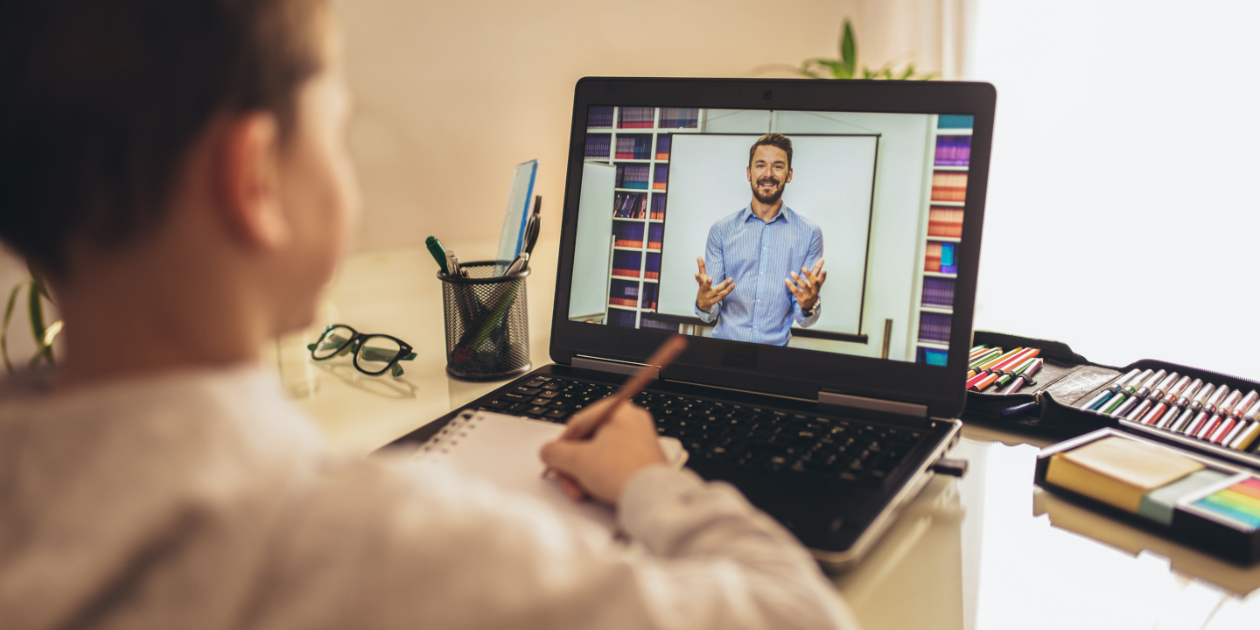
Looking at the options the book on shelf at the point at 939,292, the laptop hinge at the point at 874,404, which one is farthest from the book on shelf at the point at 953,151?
the laptop hinge at the point at 874,404

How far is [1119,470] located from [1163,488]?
29 mm

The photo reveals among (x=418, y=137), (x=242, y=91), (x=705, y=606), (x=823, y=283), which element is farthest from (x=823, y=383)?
(x=418, y=137)

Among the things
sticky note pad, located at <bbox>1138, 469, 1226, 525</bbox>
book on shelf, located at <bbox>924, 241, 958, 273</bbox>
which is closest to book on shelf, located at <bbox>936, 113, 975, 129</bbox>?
book on shelf, located at <bbox>924, 241, 958, 273</bbox>

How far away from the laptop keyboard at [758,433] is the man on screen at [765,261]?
11cm

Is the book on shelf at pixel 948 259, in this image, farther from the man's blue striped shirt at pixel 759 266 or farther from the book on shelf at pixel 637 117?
the book on shelf at pixel 637 117

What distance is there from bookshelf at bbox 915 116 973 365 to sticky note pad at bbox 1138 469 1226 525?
0.63ft

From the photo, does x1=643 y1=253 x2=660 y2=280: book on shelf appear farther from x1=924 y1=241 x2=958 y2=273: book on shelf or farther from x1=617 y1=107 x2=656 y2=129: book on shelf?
x1=924 y1=241 x2=958 y2=273: book on shelf

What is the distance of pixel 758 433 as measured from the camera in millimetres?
611

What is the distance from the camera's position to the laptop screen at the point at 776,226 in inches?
27.0

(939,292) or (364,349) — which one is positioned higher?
(939,292)

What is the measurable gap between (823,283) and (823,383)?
10cm

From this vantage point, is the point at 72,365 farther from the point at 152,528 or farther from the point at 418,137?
the point at 418,137

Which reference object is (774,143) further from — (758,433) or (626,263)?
(758,433)

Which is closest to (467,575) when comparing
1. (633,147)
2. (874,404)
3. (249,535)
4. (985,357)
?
(249,535)
